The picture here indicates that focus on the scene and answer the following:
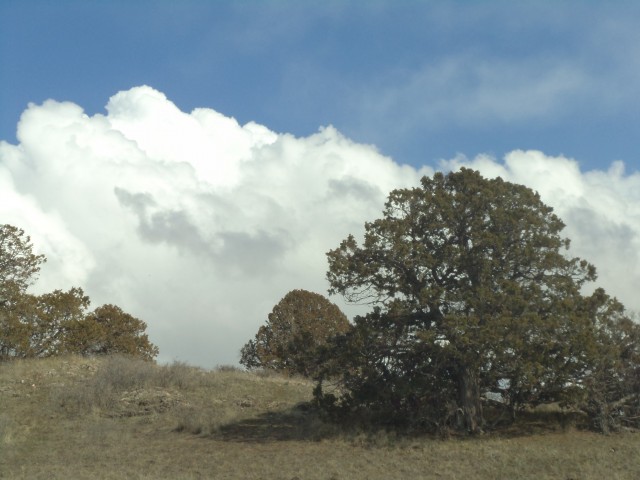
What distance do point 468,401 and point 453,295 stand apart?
3.87 m

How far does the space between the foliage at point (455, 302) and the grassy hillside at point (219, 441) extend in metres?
1.54

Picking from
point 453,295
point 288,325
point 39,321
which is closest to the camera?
point 453,295

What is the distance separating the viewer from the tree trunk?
2262 cm

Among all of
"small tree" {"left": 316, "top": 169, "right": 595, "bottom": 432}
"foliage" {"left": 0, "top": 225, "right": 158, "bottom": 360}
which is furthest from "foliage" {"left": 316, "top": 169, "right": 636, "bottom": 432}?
"foliage" {"left": 0, "top": 225, "right": 158, "bottom": 360}

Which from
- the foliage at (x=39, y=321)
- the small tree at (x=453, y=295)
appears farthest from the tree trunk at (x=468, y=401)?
the foliage at (x=39, y=321)

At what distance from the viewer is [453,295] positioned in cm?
2191

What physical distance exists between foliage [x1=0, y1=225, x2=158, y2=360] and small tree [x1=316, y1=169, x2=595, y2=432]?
20287mm

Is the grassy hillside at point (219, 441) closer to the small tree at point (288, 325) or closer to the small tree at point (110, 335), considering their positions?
the small tree at point (110, 335)

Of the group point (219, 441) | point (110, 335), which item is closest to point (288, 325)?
point (110, 335)

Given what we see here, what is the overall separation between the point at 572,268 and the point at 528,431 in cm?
583

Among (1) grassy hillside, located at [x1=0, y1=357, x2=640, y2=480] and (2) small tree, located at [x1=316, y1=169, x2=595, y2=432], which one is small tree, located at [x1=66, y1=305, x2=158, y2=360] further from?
(2) small tree, located at [x1=316, y1=169, x2=595, y2=432]

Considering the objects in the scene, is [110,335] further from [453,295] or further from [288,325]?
[453,295]

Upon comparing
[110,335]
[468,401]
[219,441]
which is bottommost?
[219,441]

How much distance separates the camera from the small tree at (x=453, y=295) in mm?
21188
